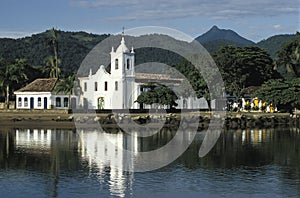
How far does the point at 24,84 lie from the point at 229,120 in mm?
32311

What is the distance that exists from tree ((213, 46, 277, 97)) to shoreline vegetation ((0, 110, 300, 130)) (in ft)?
38.2

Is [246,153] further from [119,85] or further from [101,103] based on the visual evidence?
[101,103]

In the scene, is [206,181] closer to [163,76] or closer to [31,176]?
[31,176]

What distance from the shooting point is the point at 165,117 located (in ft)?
203

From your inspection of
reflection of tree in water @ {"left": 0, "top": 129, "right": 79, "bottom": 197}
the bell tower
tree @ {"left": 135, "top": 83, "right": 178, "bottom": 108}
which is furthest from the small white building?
reflection of tree in water @ {"left": 0, "top": 129, "right": 79, "bottom": 197}

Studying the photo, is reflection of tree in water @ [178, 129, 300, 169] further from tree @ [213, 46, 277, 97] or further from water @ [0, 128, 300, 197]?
tree @ [213, 46, 277, 97]

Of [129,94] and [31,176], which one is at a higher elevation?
[129,94]

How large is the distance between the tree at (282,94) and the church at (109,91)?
884 centimetres

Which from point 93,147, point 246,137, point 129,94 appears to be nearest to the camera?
point 93,147

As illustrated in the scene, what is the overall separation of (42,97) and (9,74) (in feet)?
16.5

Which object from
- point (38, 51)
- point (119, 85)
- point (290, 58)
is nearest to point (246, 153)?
point (119, 85)

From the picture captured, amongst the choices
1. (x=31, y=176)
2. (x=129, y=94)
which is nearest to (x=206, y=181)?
(x=31, y=176)

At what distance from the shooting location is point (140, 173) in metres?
26.1

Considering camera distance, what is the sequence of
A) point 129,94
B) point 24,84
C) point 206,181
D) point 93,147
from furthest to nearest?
point 24,84, point 129,94, point 93,147, point 206,181
